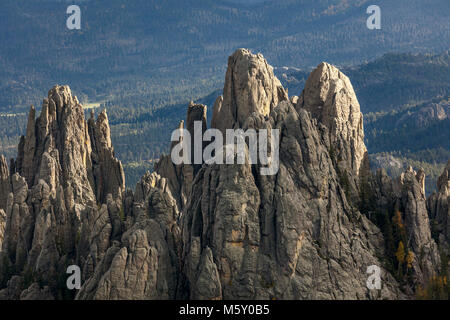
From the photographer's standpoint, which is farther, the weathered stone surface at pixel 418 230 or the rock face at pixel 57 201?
the rock face at pixel 57 201

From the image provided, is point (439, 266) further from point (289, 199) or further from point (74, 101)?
point (74, 101)

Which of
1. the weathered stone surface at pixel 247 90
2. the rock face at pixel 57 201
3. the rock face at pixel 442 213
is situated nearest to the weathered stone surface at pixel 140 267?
the rock face at pixel 57 201

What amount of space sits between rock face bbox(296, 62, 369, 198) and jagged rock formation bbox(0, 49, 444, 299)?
147 mm

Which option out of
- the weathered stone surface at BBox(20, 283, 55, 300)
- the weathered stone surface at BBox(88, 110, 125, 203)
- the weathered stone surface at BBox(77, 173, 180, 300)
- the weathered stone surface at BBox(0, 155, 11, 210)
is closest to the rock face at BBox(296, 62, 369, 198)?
the weathered stone surface at BBox(77, 173, 180, 300)

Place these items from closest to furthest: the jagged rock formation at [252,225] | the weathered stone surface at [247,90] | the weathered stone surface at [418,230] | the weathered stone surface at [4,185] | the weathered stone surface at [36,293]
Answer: the jagged rock formation at [252,225]
the weathered stone surface at [418,230]
the weathered stone surface at [36,293]
the weathered stone surface at [247,90]
the weathered stone surface at [4,185]

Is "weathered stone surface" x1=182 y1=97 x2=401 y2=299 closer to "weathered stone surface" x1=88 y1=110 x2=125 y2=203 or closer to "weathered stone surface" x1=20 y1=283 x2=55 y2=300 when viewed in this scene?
"weathered stone surface" x1=20 y1=283 x2=55 y2=300

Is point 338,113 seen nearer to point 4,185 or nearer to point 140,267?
point 140,267

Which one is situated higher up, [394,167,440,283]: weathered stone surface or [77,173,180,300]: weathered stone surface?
[394,167,440,283]: weathered stone surface

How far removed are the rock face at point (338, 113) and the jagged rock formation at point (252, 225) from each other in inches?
5.8

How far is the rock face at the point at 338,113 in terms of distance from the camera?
3280 inches

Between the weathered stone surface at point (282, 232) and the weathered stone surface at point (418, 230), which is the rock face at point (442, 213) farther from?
the weathered stone surface at point (282, 232)

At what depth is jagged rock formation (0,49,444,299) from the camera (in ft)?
215
